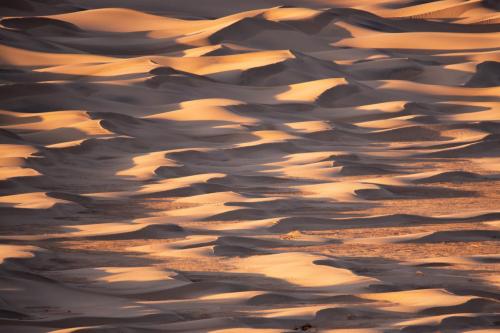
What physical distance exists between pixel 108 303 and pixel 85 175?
4894mm

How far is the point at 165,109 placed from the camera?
1355cm

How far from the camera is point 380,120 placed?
13.4 m

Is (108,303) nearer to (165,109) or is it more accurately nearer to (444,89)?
(165,109)

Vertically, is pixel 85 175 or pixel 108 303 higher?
pixel 108 303

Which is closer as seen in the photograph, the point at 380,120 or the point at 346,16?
the point at 380,120

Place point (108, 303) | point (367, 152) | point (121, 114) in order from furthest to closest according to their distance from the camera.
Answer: point (121, 114)
point (367, 152)
point (108, 303)

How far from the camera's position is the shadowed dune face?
210 inches

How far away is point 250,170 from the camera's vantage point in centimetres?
1023

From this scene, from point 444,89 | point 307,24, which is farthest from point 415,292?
point 307,24

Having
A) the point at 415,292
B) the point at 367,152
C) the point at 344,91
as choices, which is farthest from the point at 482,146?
the point at 415,292

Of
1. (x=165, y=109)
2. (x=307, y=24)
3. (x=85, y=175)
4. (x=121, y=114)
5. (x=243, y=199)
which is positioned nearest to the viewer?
(x=243, y=199)

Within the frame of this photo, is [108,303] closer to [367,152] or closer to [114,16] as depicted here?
[367,152]

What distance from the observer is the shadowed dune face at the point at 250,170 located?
534 centimetres

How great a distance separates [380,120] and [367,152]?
1951mm
